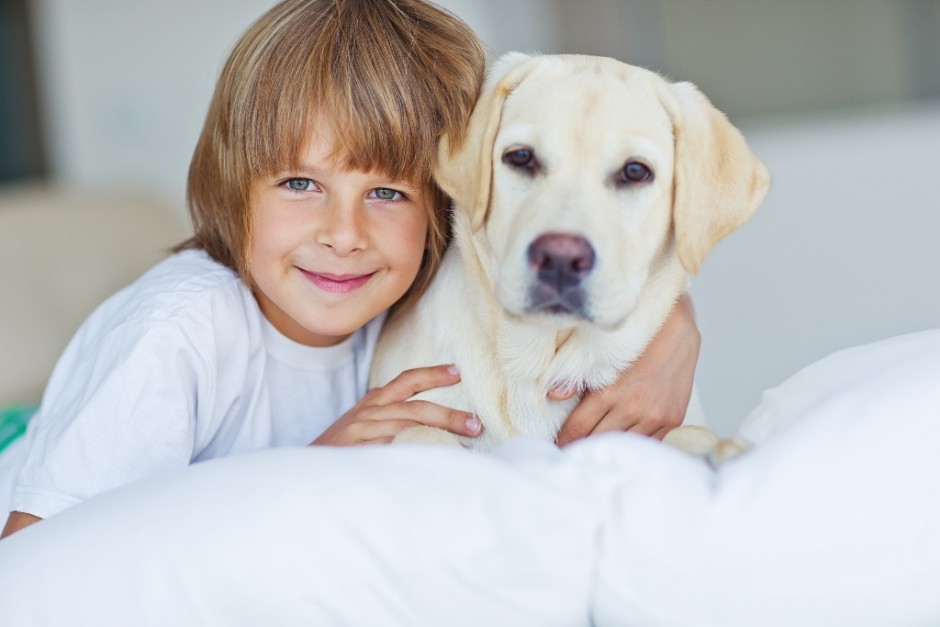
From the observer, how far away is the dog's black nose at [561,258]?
1.47 meters

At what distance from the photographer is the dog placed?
1524 mm

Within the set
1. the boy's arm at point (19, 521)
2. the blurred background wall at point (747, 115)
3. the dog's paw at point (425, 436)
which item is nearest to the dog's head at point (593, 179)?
the dog's paw at point (425, 436)

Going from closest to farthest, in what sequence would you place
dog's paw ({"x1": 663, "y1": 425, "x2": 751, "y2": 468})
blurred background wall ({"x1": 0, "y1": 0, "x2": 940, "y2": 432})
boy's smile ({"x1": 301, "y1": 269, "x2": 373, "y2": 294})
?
dog's paw ({"x1": 663, "y1": 425, "x2": 751, "y2": 468}), boy's smile ({"x1": 301, "y1": 269, "x2": 373, "y2": 294}), blurred background wall ({"x1": 0, "y1": 0, "x2": 940, "y2": 432})

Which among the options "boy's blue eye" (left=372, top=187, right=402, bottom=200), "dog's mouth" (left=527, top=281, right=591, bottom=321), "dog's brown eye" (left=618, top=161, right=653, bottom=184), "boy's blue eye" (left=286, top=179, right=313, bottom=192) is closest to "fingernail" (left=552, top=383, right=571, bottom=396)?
"dog's mouth" (left=527, top=281, right=591, bottom=321)

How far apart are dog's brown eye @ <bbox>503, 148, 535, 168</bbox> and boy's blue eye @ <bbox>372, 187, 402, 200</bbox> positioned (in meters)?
0.33

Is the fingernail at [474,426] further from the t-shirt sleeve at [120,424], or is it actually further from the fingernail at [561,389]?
the t-shirt sleeve at [120,424]

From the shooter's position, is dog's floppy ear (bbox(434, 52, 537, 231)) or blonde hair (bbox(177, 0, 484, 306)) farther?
blonde hair (bbox(177, 0, 484, 306))

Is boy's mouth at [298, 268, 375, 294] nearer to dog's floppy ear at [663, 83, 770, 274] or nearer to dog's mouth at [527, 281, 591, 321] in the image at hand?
dog's mouth at [527, 281, 591, 321]

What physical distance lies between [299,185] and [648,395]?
0.75 m

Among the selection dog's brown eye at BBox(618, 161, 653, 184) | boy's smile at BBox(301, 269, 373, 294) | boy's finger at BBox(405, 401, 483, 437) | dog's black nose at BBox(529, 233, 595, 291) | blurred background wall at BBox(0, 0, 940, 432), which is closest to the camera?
dog's black nose at BBox(529, 233, 595, 291)

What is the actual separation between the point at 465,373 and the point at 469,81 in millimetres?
525

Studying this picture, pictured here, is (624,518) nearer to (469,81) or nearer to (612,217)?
(612,217)

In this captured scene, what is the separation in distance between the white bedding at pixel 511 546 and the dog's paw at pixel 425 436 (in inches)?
22.0


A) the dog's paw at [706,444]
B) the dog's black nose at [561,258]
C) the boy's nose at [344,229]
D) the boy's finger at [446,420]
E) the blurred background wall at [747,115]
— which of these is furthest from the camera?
the blurred background wall at [747,115]
